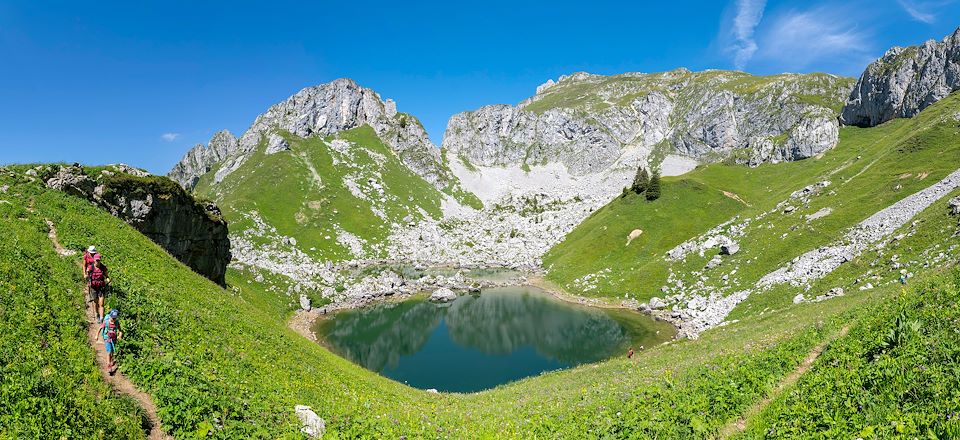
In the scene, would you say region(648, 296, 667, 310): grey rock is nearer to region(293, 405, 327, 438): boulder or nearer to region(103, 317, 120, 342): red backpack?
region(293, 405, 327, 438): boulder

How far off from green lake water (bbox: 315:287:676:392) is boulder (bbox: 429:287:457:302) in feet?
4.71

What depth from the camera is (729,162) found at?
515ft

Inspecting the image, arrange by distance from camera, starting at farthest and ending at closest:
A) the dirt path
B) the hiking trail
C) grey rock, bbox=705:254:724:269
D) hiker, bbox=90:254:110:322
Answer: grey rock, bbox=705:254:724:269, hiker, bbox=90:254:110:322, the dirt path, the hiking trail

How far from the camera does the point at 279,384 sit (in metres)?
18.0

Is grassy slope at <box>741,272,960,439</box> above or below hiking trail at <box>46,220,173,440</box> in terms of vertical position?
below

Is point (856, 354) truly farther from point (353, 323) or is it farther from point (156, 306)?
point (353, 323)

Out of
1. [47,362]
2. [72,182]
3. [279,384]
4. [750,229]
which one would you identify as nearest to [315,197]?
[72,182]

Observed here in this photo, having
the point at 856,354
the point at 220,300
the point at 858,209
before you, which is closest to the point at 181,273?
the point at 220,300

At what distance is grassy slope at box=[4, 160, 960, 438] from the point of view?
13352 millimetres

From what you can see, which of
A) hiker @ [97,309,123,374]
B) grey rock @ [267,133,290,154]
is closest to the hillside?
hiker @ [97,309,123,374]

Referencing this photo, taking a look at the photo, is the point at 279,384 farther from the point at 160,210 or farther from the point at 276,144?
the point at 276,144

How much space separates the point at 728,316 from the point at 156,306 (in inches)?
2396

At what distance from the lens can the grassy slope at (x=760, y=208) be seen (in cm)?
6488

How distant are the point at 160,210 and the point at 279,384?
36.8 m
